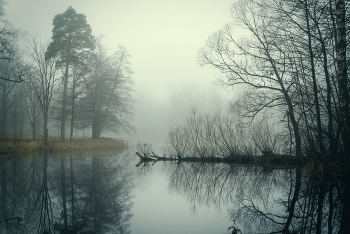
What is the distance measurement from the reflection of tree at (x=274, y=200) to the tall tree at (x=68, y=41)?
23133mm

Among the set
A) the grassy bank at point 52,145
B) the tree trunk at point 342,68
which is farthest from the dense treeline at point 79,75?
the tree trunk at point 342,68

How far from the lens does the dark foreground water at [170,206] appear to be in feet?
14.9

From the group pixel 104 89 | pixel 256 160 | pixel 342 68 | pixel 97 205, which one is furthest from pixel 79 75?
pixel 342 68

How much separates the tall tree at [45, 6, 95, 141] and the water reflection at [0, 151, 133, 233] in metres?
20.4

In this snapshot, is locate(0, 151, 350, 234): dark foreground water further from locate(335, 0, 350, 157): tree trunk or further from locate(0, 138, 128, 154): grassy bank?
locate(0, 138, 128, 154): grassy bank

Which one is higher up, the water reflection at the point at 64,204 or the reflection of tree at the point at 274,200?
the reflection of tree at the point at 274,200

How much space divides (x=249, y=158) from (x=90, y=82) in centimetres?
2130

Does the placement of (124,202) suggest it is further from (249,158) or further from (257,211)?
(249,158)

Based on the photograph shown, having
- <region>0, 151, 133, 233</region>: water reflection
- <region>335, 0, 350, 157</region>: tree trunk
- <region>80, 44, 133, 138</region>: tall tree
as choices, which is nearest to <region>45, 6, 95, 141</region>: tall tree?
<region>80, 44, 133, 138</region>: tall tree

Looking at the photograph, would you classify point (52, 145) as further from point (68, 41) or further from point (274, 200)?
point (274, 200)

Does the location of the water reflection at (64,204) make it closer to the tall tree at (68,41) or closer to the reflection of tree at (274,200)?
the reflection of tree at (274,200)

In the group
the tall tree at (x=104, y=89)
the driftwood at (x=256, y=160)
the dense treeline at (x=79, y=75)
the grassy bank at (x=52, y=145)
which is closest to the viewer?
the driftwood at (x=256, y=160)

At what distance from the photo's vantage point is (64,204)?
5.96 m

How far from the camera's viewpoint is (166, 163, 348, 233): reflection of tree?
4527 millimetres
